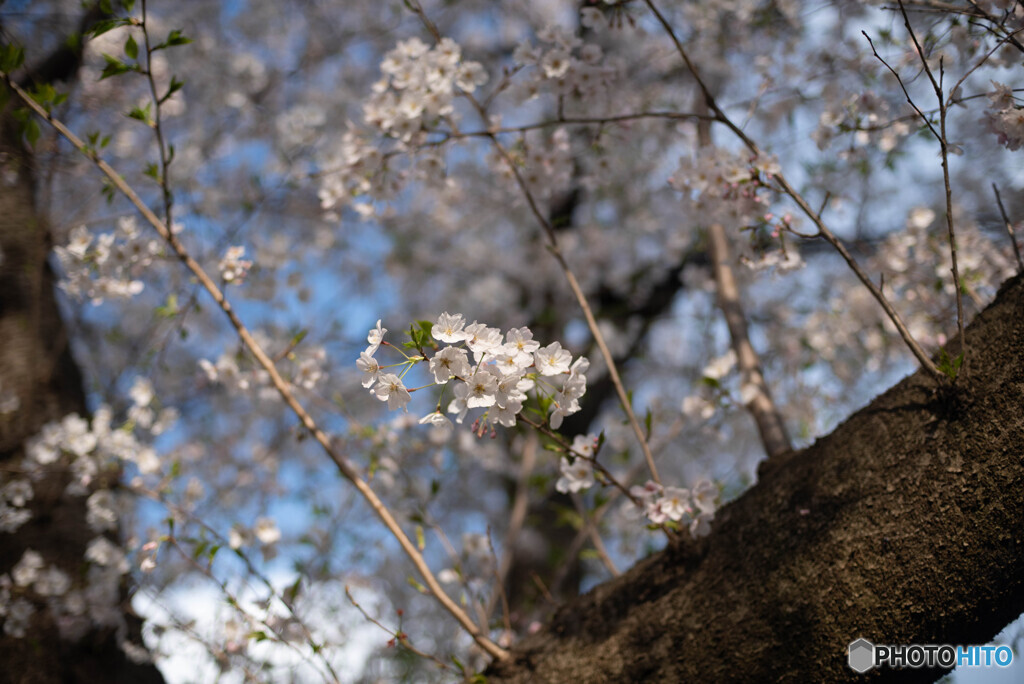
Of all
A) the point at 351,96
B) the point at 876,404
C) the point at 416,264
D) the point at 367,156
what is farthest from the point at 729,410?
the point at 351,96

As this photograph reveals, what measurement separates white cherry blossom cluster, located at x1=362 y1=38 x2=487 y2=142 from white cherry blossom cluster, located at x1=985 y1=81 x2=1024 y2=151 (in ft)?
4.13

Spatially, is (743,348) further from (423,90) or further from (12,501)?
(12,501)

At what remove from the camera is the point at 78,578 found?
6.95ft

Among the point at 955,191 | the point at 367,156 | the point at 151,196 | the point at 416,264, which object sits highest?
the point at 151,196

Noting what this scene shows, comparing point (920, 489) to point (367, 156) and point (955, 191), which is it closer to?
point (367, 156)

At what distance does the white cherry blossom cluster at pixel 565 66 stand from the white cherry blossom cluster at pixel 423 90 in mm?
162

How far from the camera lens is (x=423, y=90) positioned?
1.71m

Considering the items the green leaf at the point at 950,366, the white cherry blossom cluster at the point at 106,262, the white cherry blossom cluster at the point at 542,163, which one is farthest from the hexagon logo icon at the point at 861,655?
the white cherry blossom cluster at the point at 106,262

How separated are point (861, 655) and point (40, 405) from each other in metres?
2.87

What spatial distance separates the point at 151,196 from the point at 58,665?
11.6 feet

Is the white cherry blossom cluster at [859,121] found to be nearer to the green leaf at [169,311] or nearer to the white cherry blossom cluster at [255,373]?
the white cherry blossom cluster at [255,373]

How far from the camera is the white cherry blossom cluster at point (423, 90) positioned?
171 centimetres

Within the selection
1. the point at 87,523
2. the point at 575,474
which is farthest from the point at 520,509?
the point at 87,523

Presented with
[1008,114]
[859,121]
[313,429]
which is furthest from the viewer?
[859,121]
